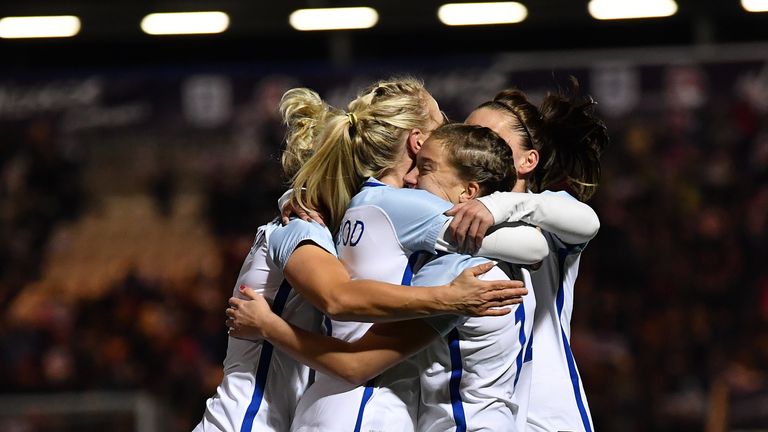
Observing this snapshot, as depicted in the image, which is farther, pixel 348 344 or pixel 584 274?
pixel 584 274

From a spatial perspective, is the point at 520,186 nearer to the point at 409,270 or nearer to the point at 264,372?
the point at 409,270

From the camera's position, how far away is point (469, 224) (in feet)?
8.28

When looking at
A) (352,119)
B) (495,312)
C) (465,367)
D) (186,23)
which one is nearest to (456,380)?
(465,367)

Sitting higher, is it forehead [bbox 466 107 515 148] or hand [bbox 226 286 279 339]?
forehead [bbox 466 107 515 148]

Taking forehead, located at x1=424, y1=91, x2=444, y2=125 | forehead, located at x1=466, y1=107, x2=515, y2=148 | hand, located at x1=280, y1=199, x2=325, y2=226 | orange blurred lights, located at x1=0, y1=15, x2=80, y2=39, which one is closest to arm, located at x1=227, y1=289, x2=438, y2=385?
hand, located at x1=280, y1=199, x2=325, y2=226

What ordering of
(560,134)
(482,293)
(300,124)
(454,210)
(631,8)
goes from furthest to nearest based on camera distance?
(631,8), (560,134), (300,124), (454,210), (482,293)

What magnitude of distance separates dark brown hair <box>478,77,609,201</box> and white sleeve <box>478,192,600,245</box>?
0.24 metres

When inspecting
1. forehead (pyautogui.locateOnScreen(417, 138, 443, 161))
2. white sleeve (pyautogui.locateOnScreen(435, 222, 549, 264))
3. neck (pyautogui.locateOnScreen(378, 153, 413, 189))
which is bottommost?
white sleeve (pyautogui.locateOnScreen(435, 222, 549, 264))

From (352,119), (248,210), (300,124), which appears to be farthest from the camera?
(248,210)

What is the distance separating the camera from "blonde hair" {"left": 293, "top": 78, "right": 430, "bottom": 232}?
2760 mm

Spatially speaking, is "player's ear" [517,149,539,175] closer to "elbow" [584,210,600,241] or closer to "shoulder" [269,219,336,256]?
"elbow" [584,210,600,241]

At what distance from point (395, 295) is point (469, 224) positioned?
0.21 metres

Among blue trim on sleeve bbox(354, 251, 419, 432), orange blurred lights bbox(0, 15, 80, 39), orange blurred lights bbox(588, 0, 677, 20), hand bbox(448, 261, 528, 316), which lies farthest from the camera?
orange blurred lights bbox(0, 15, 80, 39)

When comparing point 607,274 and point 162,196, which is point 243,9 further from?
point 607,274
